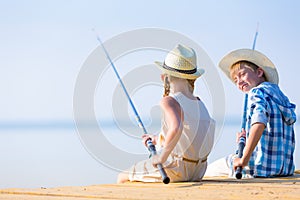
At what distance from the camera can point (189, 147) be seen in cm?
402

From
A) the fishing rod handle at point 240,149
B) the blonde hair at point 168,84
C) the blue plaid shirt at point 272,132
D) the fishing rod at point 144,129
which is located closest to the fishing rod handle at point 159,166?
the fishing rod at point 144,129

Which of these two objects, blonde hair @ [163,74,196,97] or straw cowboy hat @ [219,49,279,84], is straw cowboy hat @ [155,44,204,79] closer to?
blonde hair @ [163,74,196,97]

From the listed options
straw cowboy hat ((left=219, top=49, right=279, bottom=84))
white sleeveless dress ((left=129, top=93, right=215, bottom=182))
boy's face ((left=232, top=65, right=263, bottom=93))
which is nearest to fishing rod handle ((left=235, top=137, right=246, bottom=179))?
white sleeveless dress ((left=129, top=93, right=215, bottom=182))

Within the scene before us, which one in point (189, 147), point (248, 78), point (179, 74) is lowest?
point (189, 147)

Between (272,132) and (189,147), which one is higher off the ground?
(272,132)

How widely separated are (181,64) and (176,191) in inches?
35.0

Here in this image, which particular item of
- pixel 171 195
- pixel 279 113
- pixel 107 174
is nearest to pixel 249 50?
pixel 279 113

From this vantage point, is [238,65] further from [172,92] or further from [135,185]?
[135,185]

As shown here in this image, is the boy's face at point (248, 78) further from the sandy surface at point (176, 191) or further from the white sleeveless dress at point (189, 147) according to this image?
the sandy surface at point (176, 191)

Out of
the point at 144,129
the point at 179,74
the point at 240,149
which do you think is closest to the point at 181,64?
the point at 179,74

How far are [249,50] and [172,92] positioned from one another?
0.80 m

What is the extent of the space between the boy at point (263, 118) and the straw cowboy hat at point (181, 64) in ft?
1.47

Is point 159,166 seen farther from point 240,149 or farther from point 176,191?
point 240,149

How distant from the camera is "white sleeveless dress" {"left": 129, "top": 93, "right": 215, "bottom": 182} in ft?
13.0
